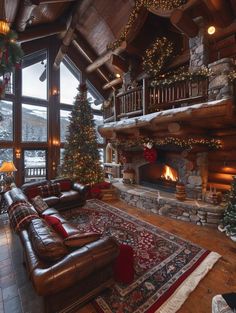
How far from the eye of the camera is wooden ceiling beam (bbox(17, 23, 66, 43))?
7.15 meters

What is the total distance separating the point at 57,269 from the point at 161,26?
311 inches

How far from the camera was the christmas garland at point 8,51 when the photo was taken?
328 cm

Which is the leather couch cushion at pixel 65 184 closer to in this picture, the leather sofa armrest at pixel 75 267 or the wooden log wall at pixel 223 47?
the leather sofa armrest at pixel 75 267

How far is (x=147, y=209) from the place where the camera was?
5406 mm

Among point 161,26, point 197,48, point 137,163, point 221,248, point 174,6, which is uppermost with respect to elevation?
point 161,26

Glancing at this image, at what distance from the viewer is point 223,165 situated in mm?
4727

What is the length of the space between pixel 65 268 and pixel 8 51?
12.4 feet

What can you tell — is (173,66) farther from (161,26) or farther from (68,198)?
(68,198)

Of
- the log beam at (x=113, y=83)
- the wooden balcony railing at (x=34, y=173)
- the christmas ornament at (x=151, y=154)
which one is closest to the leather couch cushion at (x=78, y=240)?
the christmas ornament at (x=151, y=154)

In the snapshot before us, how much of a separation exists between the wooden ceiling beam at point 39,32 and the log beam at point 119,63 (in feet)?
10.7

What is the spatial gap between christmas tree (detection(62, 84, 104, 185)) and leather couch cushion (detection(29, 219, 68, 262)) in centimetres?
476

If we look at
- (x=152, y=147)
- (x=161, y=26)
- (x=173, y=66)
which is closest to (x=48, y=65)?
(x=161, y=26)

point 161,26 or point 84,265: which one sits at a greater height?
point 161,26

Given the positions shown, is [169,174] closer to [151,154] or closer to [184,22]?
[151,154]
